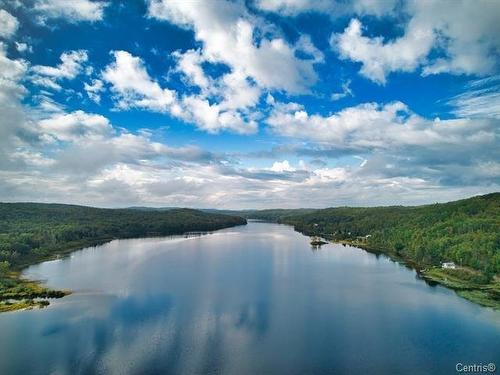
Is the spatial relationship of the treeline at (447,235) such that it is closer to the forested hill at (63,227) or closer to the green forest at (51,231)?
the green forest at (51,231)

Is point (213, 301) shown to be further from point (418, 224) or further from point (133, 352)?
point (418, 224)

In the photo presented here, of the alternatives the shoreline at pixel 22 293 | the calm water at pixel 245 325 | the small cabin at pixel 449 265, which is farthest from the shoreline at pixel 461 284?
the shoreline at pixel 22 293

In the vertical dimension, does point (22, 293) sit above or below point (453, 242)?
below

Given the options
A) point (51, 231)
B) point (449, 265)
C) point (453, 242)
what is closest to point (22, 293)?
point (51, 231)

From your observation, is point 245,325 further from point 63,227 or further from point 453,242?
point 63,227

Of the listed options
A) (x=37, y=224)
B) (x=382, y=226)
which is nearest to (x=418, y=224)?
(x=382, y=226)

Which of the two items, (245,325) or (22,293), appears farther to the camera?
(22,293)

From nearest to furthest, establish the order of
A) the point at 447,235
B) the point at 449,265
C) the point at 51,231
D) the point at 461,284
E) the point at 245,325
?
the point at 245,325 < the point at 461,284 < the point at 449,265 < the point at 447,235 < the point at 51,231

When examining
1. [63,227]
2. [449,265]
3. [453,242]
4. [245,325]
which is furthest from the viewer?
[63,227]

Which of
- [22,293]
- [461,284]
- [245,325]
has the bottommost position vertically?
[245,325]
